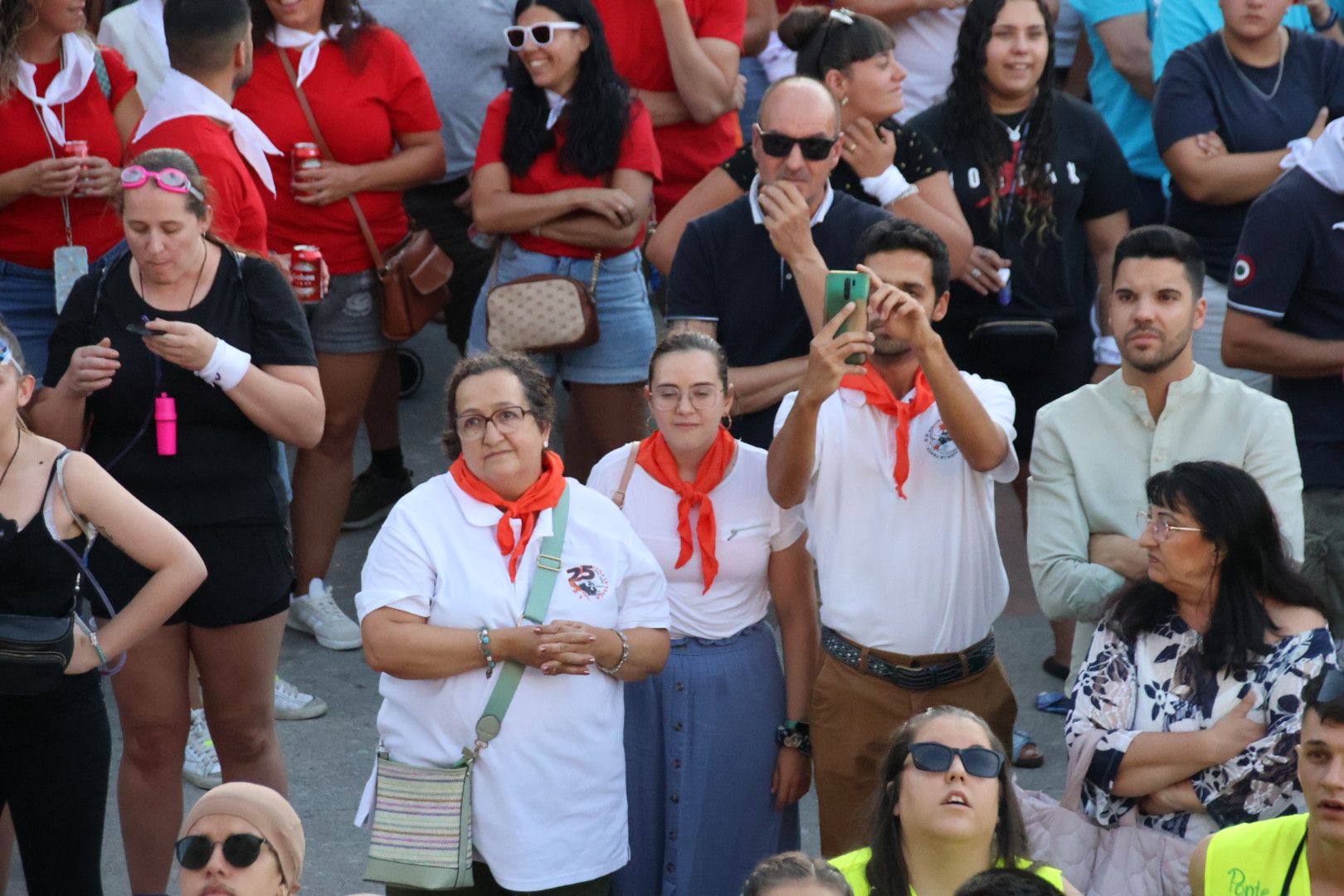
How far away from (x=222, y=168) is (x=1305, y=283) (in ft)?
10.9

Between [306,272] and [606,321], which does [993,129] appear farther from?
[306,272]

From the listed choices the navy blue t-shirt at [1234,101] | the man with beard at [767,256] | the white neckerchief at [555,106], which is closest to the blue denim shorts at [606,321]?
the white neckerchief at [555,106]

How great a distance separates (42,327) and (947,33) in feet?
12.3

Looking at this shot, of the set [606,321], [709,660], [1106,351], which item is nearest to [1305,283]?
[1106,351]

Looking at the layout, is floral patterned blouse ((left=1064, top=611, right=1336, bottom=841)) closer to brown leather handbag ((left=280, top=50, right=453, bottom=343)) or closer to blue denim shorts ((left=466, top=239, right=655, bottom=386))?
blue denim shorts ((left=466, top=239, right=655, bottom=386))

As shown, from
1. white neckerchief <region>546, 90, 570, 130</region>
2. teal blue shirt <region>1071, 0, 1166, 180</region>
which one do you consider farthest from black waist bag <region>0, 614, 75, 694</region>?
teal blue shirt <region>1071, 0, 1166, 180</region>

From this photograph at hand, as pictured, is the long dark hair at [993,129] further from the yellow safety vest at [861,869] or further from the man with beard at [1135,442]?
the yellow safety vest at [861,869]

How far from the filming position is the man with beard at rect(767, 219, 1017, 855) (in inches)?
171

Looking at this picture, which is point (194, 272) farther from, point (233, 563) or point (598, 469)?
point (598, 469)

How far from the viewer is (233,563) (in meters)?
4.54

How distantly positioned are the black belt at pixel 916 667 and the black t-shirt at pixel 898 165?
167cm

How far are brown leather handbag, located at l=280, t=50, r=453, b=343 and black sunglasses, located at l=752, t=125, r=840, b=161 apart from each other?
5.38 feet

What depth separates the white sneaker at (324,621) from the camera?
6.16 metres

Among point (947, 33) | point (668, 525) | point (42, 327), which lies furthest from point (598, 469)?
point (947, 33)
